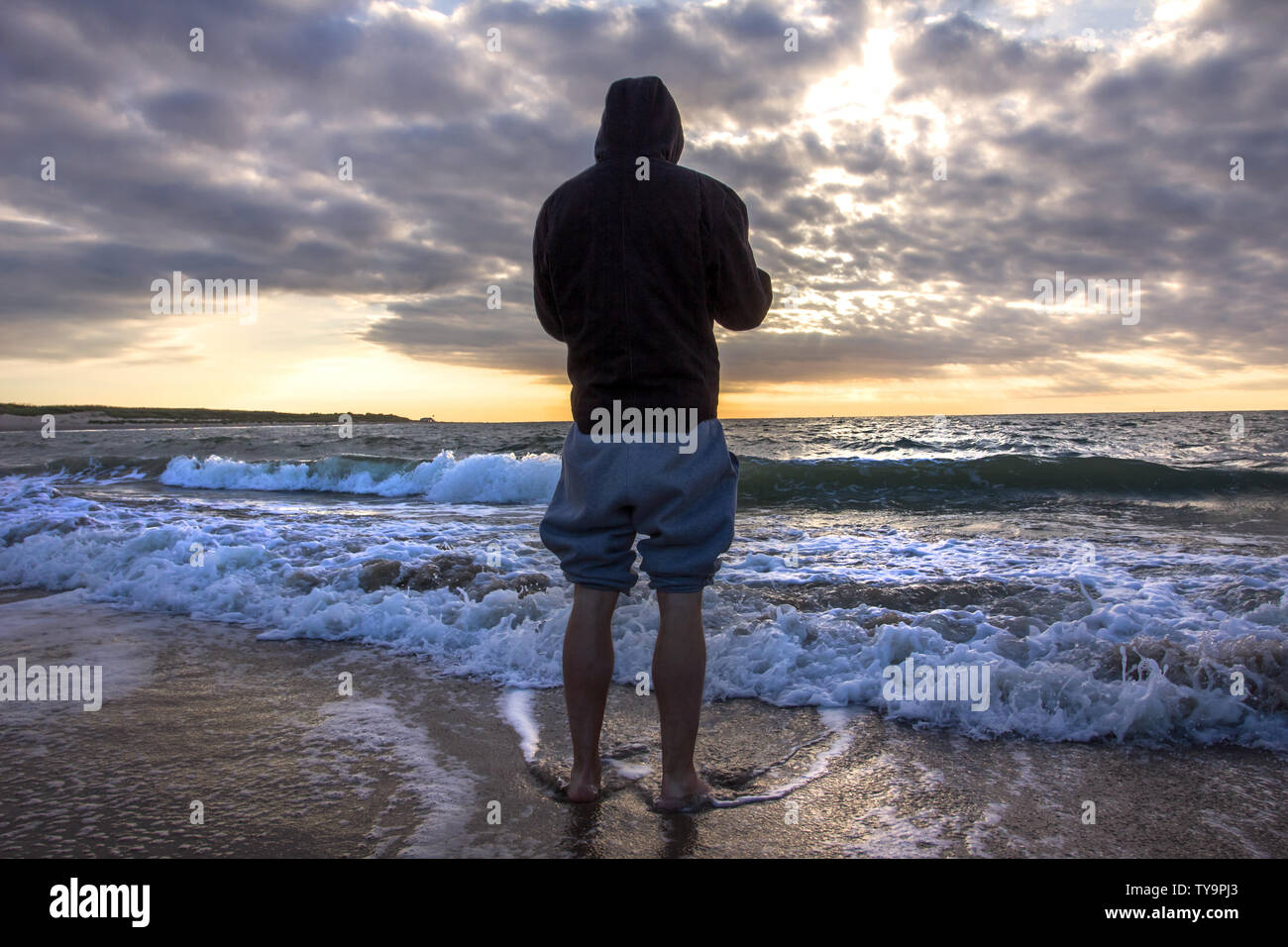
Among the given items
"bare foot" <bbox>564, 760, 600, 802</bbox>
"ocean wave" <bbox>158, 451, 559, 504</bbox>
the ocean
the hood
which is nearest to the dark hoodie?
the hood

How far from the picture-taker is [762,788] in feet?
7.04

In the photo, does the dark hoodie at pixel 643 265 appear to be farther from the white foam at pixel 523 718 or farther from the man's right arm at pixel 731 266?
Result: the white foam at pixel 523 718

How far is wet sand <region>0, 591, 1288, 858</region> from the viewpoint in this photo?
1.85 meters

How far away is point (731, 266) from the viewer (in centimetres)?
208

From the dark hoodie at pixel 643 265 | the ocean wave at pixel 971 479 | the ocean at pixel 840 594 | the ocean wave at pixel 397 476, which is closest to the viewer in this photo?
the dark hoodie at pixel 643 265

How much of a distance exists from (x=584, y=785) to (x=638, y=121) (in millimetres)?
1910

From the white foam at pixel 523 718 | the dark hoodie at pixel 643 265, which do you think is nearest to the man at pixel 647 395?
the dark hoodie at pixel 643 265

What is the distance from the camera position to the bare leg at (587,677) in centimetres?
208

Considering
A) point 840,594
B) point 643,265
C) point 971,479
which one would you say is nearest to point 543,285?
point 643,265

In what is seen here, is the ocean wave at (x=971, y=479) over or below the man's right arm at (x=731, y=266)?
below

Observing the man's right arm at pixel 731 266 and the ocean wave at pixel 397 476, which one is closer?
the man's right arm at pixel 731 266

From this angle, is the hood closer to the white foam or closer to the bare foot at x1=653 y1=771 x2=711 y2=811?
the bare foot at x1=653 y1=771 x2=711 y2=811

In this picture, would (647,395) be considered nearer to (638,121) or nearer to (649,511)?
(649,511)
